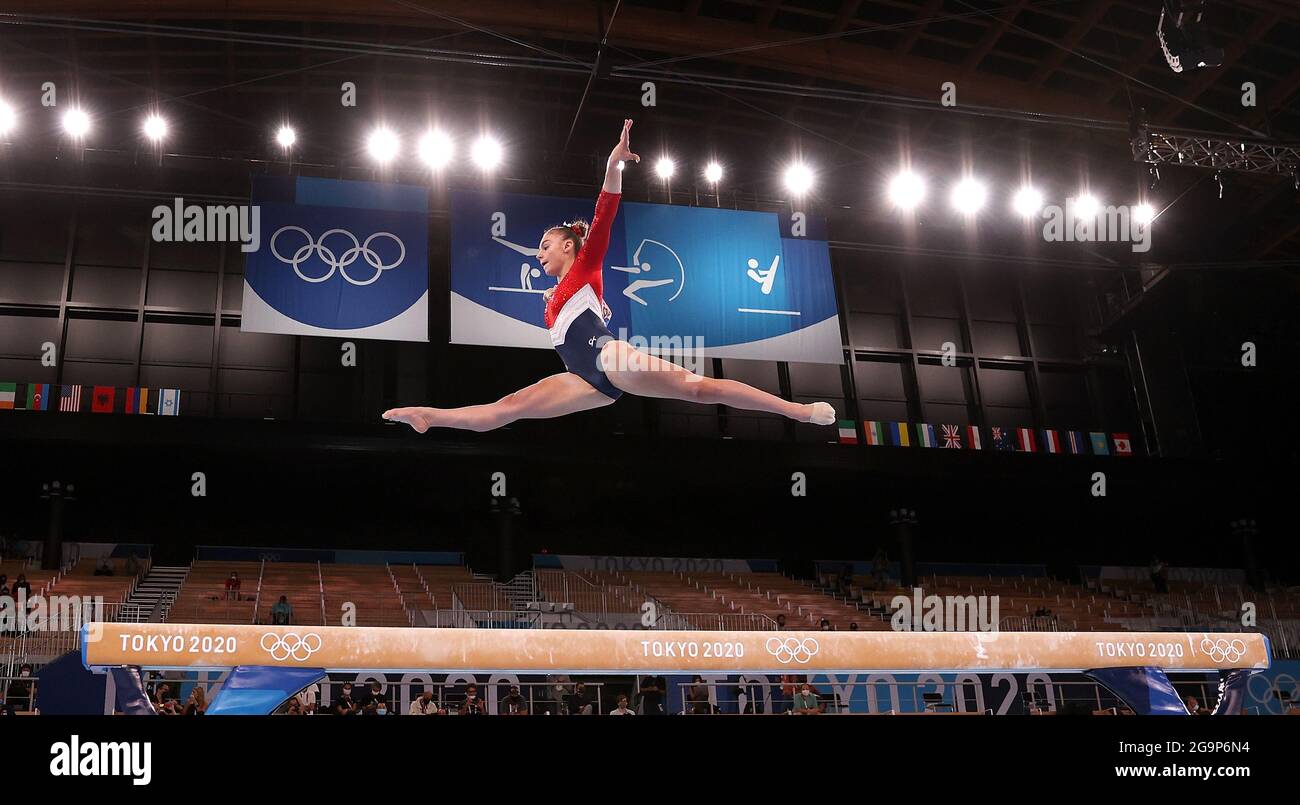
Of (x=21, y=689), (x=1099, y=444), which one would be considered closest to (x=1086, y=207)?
(x=1099, y=444)

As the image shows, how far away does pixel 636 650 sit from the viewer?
6.81 meters

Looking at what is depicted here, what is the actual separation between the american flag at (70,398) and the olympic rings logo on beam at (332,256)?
542cm

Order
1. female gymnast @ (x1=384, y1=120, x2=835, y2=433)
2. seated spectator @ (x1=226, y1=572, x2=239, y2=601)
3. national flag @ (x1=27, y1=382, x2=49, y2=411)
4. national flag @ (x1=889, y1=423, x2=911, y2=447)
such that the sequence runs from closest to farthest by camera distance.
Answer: female gymnast @ (x1=384, y1=120, x2=835, y2=433)
seated spectator @ (x1=226, y1=572, x2=239, y2=601)
national flag @ (x1=27, y1=382, x2=49, y2=411)
national flag @ (x1=889, y1=423, x2=911, y2=447)

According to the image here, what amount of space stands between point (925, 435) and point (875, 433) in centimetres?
110

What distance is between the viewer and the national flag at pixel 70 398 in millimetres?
17422

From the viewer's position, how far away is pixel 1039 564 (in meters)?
23.3

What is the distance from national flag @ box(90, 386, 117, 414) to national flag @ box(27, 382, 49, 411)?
2.33ft

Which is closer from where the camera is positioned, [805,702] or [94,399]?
[805,702]

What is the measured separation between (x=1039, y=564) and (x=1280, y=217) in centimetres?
866

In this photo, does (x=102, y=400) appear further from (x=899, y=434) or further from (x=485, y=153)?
(x=899, y=434)

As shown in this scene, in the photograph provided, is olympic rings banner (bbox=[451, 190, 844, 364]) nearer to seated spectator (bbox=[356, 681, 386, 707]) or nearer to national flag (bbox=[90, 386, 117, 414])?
seated spectator (bbox=[356, 681, 386, 707])

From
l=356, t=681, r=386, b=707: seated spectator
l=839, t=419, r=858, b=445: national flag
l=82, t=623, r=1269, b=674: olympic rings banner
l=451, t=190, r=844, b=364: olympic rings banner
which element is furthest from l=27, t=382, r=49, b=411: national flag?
l=839, t=419, r=858, b=445: national flag

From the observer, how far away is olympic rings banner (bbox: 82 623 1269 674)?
6.29m

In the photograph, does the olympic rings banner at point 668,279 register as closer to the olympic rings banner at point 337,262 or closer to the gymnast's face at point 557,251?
the olympic rings banner at point 337,262
